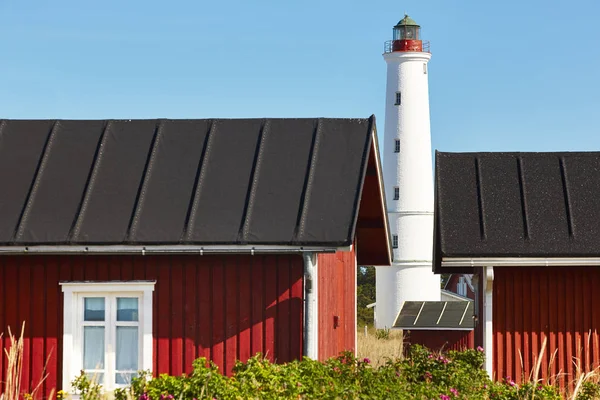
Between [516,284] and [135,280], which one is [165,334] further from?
[516,284]

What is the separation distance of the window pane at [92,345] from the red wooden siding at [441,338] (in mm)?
23061

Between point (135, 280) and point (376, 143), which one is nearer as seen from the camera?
point (135, 280)

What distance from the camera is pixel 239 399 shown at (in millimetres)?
10922

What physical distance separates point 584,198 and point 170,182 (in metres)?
5.95

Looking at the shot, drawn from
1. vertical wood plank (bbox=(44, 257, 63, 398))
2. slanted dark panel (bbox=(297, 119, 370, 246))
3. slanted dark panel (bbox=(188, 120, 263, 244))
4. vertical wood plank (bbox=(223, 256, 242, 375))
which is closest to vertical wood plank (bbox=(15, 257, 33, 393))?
vertical wood plank (bbox=(44, 257, 63, 398))

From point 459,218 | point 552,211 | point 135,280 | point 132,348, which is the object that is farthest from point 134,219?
point 552,211

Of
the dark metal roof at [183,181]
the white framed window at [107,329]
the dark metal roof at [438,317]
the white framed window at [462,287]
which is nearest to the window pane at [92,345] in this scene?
the white framed window at [107,329]

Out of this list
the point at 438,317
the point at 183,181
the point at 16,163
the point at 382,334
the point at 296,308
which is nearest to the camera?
the point at 296,308

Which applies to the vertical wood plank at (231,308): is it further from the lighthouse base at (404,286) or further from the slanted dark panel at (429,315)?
the lighthouse base at (404,286)

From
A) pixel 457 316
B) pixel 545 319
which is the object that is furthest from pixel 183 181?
pixel 457 316

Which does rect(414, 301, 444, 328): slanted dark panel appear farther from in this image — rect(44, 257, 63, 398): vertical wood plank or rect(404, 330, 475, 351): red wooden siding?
rect(44, 257, 63, 398): vertical wood plank

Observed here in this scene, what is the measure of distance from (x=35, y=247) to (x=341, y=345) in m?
5.58

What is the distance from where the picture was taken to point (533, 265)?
599 inches

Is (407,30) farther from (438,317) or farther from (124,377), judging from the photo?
(124,377)
